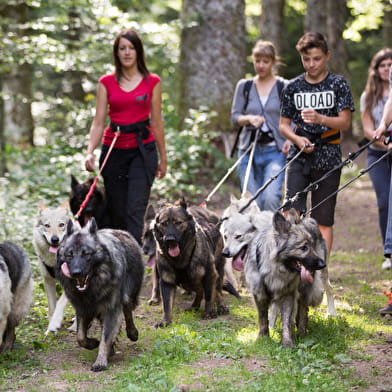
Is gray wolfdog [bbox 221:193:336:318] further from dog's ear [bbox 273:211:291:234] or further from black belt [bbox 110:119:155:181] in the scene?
black belt [bbox 110:119:155:181]

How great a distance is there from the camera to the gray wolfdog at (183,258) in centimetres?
573

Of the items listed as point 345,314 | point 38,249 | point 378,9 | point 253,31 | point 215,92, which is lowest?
point 345,314

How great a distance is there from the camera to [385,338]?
5137mm

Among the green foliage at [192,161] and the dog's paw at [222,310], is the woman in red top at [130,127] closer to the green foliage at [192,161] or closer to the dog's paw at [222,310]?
the dog's paw at [222,310]

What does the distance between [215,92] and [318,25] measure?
24.2ft

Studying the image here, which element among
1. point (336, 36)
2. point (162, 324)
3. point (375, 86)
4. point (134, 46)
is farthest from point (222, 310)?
point (336, 36)

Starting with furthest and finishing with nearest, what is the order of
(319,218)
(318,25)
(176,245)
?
1. (318,25)
2. (319,218)
3. (176,245)

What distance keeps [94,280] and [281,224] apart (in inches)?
61.9

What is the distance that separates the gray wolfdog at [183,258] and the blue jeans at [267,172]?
1.23 metres

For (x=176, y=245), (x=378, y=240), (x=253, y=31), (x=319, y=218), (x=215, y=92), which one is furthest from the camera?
(x=253, y=31)

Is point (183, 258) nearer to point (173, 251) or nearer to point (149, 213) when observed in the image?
point (173, 251)

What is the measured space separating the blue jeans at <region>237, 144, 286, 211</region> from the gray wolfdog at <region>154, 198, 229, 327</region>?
1.23 m

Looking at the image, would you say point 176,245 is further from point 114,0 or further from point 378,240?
point 114,0

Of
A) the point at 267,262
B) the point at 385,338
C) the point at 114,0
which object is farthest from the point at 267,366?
the point at 114,0
